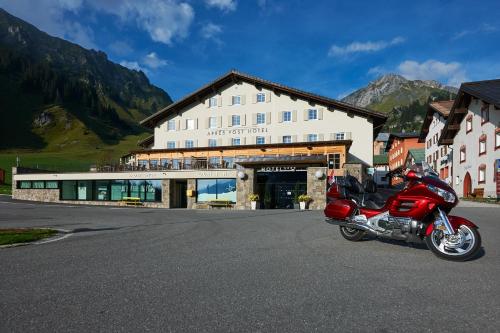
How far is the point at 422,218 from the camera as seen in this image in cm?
636

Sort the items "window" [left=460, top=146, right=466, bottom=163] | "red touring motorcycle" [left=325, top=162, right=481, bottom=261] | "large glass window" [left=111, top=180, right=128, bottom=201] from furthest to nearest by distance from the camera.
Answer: "window" [left=460, top=146, right=466, bottom=163] < "large glass window" [left=111, top=180, right=128, bottom=201] < "red touring motorcycle" [left=325, top=162, right=481, bottom=261]

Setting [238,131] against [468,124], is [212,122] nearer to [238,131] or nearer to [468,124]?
[238,131]

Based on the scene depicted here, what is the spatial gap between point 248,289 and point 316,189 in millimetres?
20935

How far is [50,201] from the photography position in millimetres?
35938

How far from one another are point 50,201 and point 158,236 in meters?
30.8

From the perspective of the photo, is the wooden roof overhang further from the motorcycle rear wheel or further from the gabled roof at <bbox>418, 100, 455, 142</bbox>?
the motorcycle rear wheel

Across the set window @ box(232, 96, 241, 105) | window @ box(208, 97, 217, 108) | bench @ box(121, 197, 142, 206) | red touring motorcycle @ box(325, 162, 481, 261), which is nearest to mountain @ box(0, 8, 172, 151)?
window @ box(208, 97, 217, 108)

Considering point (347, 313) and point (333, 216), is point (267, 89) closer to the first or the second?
point (333, 216)

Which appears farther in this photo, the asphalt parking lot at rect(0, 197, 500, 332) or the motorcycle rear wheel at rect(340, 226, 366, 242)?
the motorcycle rear wheel at rect(340, 226, 366, 242)

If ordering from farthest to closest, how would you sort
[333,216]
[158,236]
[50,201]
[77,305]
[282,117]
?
[282,117], [50,201], [158,236], [333,216], [77,305]

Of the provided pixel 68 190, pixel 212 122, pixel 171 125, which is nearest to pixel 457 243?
pixel 68 190

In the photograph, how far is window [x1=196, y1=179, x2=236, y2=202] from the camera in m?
29.4

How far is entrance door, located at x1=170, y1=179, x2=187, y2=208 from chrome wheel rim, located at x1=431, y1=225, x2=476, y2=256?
2733cm

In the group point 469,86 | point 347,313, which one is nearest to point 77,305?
point 347,313
